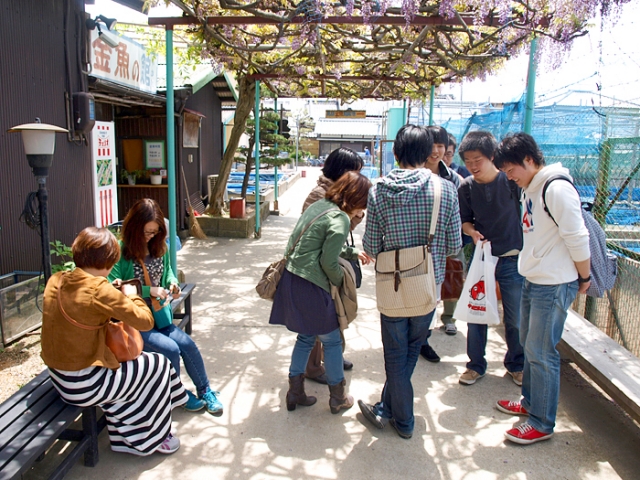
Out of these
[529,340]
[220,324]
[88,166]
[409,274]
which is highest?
[88,166]

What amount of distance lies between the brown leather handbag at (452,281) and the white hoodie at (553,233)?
99 centimetres

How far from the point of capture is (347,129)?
44.5 meters

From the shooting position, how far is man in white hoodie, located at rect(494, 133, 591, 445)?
8.39 ft

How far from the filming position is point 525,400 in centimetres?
317

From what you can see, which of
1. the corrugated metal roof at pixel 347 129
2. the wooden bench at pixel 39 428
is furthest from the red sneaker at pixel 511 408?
the corrugated metal roof at pixel 347 129

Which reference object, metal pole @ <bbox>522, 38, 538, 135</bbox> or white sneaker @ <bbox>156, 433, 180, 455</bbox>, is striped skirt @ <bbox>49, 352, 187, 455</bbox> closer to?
white sneaker @ <bbox>156, 433, 180, 455</bbox>

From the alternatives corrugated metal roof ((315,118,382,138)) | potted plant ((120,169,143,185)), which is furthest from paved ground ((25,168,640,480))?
corrugated metal roof ((315,118,382,138))

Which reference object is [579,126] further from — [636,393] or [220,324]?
[220,324]

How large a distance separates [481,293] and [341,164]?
132 cm

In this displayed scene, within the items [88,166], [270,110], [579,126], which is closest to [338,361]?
[579,126]

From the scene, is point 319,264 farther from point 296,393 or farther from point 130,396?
point 130,396

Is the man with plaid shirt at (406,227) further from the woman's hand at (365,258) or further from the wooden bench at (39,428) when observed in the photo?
the wooden bench at (39,428)

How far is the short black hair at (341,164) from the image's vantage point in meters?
3.23

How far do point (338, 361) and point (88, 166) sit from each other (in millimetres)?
4290
